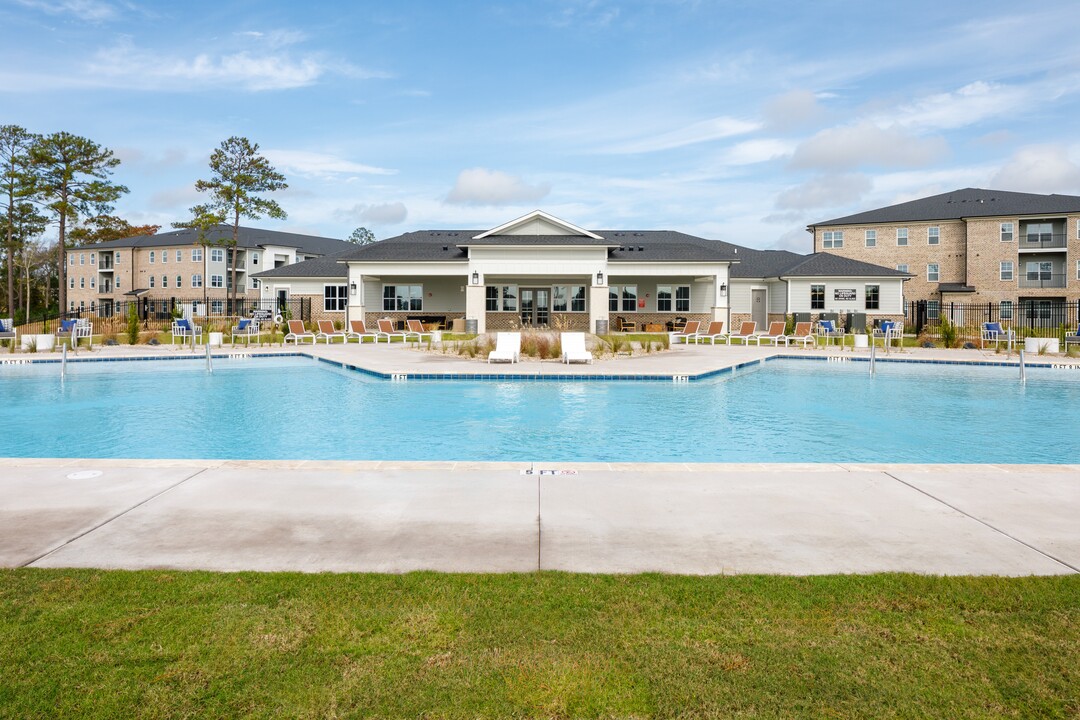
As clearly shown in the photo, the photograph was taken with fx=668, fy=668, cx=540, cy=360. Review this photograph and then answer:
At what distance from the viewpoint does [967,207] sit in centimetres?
4328

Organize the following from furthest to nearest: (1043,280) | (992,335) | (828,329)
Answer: (1043,280) → (828,329) → (992,335)

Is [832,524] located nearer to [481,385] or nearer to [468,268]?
[481,385]

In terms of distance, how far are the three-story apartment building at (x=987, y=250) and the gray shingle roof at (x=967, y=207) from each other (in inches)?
2.1

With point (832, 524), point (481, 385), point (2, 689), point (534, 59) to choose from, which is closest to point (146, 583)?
point (2, 689)

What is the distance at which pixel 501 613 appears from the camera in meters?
2.96

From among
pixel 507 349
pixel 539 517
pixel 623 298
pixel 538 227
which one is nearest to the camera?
pixel 539 517

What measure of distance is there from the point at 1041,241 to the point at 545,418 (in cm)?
4523

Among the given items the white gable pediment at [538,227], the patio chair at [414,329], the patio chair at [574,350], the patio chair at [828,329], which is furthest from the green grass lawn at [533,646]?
the white gable pediment at [538,227]

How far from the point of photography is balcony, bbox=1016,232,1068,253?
41.5m

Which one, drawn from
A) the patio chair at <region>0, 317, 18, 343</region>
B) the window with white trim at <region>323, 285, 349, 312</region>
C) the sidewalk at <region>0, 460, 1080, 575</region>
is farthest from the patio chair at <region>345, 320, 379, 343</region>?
the sidewalk at <region>0, 460, 1080, 575</region>

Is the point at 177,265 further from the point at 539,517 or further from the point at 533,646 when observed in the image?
the point at 533,646

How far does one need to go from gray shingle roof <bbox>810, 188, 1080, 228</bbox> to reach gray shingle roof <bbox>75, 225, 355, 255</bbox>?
1644 inches

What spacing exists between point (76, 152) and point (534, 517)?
49439mm

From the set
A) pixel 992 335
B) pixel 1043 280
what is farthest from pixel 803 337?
pixel 1043 280
